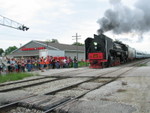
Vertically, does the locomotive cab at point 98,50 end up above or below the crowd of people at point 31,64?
above

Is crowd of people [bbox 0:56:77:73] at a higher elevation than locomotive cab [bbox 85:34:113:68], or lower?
lower

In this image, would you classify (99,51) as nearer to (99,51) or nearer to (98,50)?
(99,51)

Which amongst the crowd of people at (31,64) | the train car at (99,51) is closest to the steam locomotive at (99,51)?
the train car at (99,51)

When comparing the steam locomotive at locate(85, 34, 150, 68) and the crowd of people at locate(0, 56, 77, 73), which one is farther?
the steam locomotive at locate(85, 34, 150, 68)

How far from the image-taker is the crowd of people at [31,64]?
1580cm

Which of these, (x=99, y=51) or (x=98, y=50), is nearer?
(x=99, y=51)

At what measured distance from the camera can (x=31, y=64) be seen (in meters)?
18.5

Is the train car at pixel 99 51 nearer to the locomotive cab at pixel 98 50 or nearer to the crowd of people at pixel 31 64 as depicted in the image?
the locomotive cab at pixel 98 50

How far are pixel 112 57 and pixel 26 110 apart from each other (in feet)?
53.6

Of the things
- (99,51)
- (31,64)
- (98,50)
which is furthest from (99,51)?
(31,64)

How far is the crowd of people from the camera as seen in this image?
1580cm

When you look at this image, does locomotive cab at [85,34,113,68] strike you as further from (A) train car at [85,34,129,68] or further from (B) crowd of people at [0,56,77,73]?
(B) crowd of people at [0,56,77,73]

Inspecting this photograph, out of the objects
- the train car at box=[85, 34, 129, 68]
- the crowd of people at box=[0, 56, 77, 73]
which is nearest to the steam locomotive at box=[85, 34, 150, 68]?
the train car at box=[85, 34, 129, 68]

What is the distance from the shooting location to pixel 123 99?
17.3 ft
